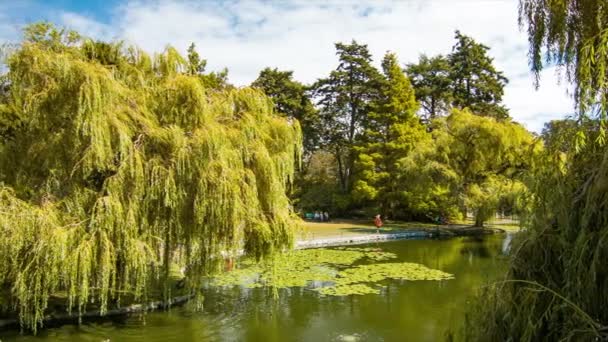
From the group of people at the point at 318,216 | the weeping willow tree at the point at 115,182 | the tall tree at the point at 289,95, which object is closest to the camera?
the weeping willow tree at the point at 115,182

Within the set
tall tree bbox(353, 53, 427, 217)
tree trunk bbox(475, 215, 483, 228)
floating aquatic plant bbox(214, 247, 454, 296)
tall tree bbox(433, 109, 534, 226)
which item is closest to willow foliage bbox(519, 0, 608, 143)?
floating aquatic plant bbox(214, 247, 454, 296)

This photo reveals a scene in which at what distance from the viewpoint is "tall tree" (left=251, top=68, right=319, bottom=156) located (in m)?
29.9

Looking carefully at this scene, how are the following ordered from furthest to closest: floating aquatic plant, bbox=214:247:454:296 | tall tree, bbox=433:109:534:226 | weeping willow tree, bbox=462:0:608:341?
tall tree, bbox=433:109:534:226
floating aquatic plant, bbox=214:247:454:296
weeping willow tree, bbox=462:0:608:341

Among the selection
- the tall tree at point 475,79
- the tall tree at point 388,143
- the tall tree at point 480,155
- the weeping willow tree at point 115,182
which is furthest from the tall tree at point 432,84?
the weeping willow tree at point 115,182

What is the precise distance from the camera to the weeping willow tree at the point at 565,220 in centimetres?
294

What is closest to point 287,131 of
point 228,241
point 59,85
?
point 228,241

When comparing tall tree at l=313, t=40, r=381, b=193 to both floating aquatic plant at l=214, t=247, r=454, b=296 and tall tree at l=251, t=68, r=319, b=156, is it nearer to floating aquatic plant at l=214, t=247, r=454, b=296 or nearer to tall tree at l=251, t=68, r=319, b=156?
tall tree at l=251, t=68, r=319, b=156

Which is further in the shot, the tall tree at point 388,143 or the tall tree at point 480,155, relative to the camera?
the tall tree at point 388,143

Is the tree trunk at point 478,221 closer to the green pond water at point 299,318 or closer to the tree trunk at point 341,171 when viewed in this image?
the tree trunk at point 341,171

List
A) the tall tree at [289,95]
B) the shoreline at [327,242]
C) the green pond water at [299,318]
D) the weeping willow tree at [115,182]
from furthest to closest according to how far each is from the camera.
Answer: the tall tree at [289,95], the shoreline at [327,242], the green pond water at [299,318], the weeping willow tree at [115,182]

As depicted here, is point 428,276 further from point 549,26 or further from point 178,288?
point 549,26

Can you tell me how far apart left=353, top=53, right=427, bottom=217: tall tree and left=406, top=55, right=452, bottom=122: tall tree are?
5.22 meters

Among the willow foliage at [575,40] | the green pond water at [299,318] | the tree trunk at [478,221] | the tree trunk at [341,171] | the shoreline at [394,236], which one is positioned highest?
the tree trunk at [341,171]

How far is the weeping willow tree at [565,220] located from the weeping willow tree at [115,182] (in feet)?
Result: 15.5
